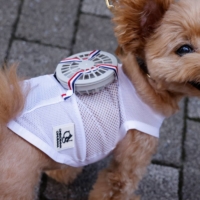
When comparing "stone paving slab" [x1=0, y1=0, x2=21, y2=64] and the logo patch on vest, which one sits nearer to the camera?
the logo patch on vest

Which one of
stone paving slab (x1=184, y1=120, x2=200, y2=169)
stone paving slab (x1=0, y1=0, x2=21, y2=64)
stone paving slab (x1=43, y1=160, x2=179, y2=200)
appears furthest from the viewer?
stone paving slab (x1=0, y1=0, x2=21, y2=64)

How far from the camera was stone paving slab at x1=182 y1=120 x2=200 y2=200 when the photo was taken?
2047mm

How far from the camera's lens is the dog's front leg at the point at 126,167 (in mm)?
1566

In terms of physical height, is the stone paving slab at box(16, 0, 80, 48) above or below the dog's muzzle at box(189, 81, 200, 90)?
below

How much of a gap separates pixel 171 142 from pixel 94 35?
100 centimetres

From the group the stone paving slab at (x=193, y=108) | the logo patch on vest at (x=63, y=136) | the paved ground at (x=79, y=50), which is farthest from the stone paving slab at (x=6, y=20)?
the stone paving slab at (x=193, y=108)

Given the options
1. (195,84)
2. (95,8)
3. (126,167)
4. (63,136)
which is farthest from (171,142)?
(95,8)

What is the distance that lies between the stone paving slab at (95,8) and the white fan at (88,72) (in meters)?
1.24

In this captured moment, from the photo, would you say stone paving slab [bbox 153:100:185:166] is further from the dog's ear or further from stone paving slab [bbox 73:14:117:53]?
the dog's ear

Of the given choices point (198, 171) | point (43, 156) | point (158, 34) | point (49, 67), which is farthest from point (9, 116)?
point (198, 171)

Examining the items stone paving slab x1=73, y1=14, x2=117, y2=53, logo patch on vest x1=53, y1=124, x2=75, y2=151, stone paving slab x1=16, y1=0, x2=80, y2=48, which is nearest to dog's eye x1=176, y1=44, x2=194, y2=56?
logo patch on vest x1=53, y1=124, x2=75, y2=151

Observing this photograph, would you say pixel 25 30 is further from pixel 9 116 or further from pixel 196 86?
pixel 196 86

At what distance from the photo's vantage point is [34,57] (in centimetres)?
248

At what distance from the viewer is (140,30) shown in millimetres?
1481
